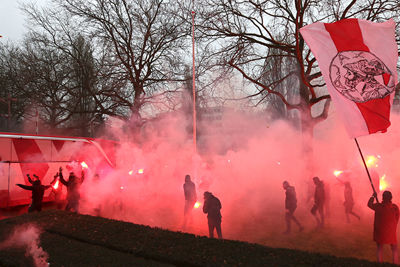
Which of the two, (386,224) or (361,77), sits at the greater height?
(361,77)

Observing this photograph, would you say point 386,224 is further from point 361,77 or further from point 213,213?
point 213,213

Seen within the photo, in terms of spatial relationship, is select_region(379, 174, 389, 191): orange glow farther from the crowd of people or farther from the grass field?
the grass field

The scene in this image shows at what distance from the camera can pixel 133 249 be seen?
4441mm

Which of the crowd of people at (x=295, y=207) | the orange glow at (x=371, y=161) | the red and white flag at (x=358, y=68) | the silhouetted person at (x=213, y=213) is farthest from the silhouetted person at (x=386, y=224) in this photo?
the orange glow at (x=371, y=161)

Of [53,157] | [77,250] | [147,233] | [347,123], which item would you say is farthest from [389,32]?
Answer: [53,157]

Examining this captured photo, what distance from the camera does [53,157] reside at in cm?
1120

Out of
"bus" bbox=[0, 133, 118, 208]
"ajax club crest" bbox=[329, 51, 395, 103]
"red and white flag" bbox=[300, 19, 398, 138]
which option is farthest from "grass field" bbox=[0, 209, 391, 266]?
"bus" bbox=[0, 133, 118, 208]

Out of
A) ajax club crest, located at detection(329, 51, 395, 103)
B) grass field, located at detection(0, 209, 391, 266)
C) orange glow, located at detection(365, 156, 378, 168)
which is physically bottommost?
grass field, located at detection(0, 209, 391, 266)

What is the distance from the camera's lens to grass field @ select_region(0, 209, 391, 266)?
3.90 meters

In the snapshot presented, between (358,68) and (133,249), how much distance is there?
504 cm

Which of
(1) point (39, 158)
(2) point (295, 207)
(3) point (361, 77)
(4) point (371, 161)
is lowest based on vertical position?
(2) point (295, 207)

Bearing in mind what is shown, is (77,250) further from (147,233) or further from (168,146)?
(168,146)

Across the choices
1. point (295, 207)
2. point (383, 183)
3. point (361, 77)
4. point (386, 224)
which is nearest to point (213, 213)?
point (295, 207)

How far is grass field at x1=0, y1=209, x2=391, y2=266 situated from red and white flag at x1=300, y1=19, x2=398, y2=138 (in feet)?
8.49
